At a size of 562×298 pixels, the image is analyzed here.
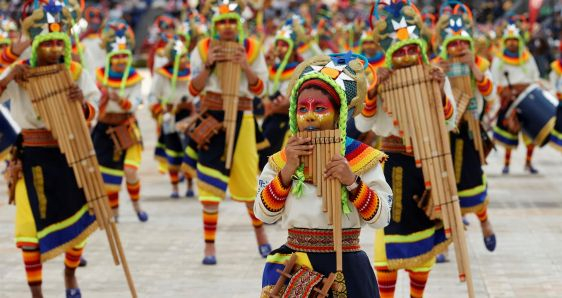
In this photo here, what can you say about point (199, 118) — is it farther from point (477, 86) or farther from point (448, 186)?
point (448, 186)

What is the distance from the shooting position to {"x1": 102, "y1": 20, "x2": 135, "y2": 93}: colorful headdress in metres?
13.4

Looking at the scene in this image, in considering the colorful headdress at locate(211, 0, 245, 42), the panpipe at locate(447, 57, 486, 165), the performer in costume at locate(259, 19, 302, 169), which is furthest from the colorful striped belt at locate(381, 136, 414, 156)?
the performer in costume at locate(259, 19, 302, 169)

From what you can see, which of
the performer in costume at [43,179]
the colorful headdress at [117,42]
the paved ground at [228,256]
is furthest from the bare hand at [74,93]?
the colorful headdress at [117,42]

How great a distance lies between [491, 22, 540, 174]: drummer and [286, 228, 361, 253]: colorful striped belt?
8761 mm

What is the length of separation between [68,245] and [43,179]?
49cm

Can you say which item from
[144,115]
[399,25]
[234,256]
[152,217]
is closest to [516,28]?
[152,217]

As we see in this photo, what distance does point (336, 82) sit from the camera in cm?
653

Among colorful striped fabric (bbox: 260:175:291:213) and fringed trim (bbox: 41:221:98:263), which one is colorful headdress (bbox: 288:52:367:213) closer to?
colorful striped fabric (bbox: 260:175:291:213)

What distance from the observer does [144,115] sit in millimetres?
30797

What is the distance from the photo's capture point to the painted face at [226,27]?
36.8 feet

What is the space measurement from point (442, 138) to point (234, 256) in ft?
11.9

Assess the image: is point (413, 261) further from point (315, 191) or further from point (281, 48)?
point (281, 48)

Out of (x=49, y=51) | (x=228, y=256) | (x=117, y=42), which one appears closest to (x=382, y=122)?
(x=49, y=51)

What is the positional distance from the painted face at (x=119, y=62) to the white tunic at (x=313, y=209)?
274 inches
